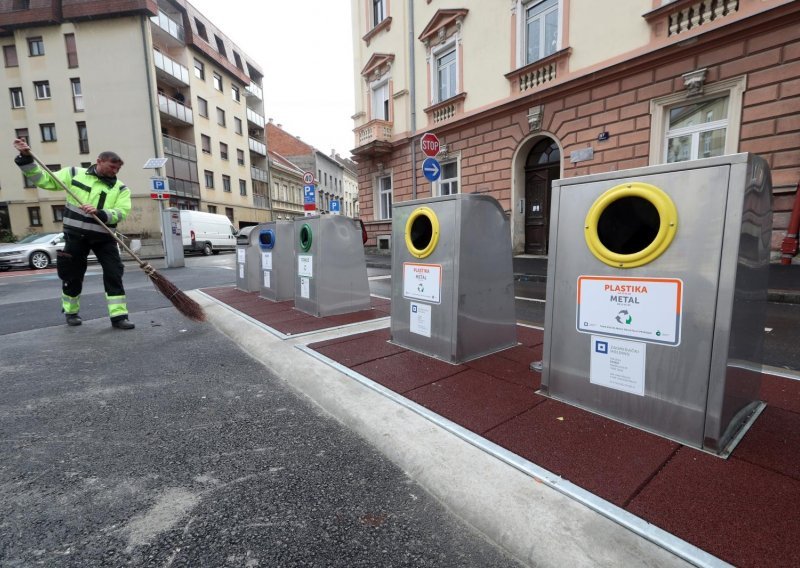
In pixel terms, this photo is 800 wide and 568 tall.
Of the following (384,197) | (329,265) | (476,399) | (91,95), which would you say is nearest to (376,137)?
(384,197)

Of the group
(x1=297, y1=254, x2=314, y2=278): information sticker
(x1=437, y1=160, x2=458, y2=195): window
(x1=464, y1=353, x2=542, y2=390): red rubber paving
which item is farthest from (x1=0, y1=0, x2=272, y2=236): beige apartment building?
(x1=464, y1=353, x2=542, y2=390): red rubber paving

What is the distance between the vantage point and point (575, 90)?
388 inches

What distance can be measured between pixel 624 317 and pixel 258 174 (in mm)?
36885

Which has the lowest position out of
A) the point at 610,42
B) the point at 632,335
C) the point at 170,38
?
the point at 632,335

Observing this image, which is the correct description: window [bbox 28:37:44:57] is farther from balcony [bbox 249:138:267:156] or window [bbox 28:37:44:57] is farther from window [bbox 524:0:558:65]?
window [bbox 524:0:558:65]

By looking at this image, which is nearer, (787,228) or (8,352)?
(8,352)

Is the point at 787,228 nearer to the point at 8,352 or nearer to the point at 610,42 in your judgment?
the point at 610,42

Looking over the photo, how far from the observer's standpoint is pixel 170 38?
81.8 feet

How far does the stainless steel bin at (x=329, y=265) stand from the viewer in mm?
4496

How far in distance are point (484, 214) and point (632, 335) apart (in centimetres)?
138

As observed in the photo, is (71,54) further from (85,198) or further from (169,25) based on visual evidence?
(85,198)

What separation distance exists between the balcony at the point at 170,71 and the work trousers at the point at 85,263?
24.9 meters

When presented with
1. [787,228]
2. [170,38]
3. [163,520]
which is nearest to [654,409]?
[163,520]

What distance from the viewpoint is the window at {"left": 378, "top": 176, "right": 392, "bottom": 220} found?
55.4 ft
